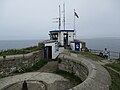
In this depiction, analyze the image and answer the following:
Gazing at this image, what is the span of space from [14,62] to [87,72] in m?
6.21

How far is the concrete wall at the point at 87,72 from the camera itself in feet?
18.6

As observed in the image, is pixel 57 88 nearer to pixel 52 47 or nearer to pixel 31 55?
pixel 31 55

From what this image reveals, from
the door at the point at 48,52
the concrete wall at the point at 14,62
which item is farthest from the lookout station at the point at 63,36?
the concrete wall at the point at 14,62

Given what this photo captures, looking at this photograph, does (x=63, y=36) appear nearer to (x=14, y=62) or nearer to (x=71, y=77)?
(x=14, y=62)

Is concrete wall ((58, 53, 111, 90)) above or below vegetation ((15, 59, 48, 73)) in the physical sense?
above

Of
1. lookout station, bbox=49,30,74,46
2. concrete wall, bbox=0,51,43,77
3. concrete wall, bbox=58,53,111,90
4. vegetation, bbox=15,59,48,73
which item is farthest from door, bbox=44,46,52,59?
concrete wall, bbox=58,53,111,90

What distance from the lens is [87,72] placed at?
809cm

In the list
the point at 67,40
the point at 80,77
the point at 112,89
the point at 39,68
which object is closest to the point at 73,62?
the point at 80,77

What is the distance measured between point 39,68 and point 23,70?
4.95 ft

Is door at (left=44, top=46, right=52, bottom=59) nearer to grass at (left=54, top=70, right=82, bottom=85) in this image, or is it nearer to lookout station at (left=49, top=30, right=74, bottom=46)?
lookout station at (left=49, top=30, right=74, bottom=46)

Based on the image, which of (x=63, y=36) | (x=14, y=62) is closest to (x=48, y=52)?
(x=63, y=36)

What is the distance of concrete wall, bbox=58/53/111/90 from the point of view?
567 cm

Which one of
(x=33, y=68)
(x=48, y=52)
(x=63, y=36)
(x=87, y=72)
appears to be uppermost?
(x=63, y=36)

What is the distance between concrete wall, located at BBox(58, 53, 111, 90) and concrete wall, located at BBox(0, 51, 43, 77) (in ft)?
9.30
